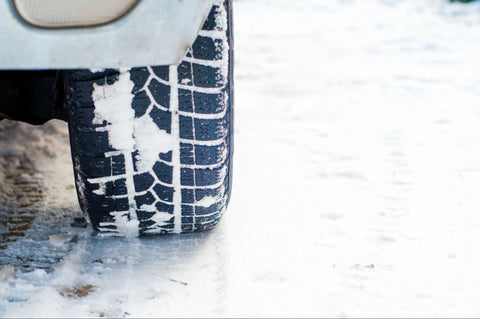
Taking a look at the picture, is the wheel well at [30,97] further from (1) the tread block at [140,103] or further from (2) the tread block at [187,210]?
(2) the tread block at [187,210]

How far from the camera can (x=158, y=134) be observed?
3.46 ft

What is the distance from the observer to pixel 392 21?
12.1 ft

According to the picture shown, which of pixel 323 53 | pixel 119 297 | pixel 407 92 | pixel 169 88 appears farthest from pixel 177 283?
pixel 323 53

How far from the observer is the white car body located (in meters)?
0.77

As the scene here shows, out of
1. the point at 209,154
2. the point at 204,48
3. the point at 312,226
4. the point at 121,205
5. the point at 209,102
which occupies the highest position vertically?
the point at 204,48

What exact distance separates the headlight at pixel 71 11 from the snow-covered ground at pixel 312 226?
52cm

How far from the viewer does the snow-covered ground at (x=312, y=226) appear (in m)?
0.98

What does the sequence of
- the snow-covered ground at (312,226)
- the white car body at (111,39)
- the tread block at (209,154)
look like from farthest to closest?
the tread block at (209,154), the snow-covered ground at (312,226), the white car body at (111,39)

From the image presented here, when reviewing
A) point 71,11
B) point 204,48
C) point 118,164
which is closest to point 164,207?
point 118,164

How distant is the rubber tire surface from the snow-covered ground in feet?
0.34

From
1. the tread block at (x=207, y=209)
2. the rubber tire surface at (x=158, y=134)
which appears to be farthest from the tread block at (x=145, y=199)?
the tread block at (x=207, y=209)

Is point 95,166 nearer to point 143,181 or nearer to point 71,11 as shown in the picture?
point 143,181

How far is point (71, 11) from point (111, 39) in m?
0.07

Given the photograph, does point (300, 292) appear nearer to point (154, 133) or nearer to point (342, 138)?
point (154, 133)
